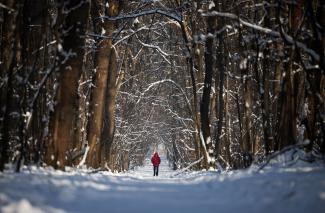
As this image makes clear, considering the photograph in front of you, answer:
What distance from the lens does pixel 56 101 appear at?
7.88 metres

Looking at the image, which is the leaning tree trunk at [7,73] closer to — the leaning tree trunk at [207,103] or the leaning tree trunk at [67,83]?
the leaning tree trunk at [67,83]

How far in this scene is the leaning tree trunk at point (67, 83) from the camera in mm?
7777

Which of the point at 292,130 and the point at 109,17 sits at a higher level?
the point at 109,17

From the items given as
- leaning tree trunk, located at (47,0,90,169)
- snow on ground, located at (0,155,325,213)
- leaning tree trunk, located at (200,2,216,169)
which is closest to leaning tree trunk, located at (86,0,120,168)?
leaning tree trunk, located at (47,0,90,169)

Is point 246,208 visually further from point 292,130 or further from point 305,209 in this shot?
point 292,130

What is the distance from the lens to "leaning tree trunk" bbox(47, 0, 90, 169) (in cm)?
778

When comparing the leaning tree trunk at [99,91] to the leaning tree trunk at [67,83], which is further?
the leaning tree trunk at [99,91]

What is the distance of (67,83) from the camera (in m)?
7.93

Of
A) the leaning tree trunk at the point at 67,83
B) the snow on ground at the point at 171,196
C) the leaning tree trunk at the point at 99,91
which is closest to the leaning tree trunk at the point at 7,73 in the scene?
the leaning tree trunk at the point at 67,83

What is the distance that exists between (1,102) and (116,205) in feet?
13.5

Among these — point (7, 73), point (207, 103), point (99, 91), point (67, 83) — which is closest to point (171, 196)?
point (67, 83)

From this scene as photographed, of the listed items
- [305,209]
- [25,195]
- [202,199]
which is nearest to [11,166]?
[25,195]

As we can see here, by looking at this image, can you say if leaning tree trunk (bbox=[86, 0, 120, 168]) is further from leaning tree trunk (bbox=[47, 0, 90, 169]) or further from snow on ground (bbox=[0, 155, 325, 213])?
snow on ground (bbox=[0, 155, 325, 213])

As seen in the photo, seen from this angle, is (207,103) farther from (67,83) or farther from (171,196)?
(171,196)
